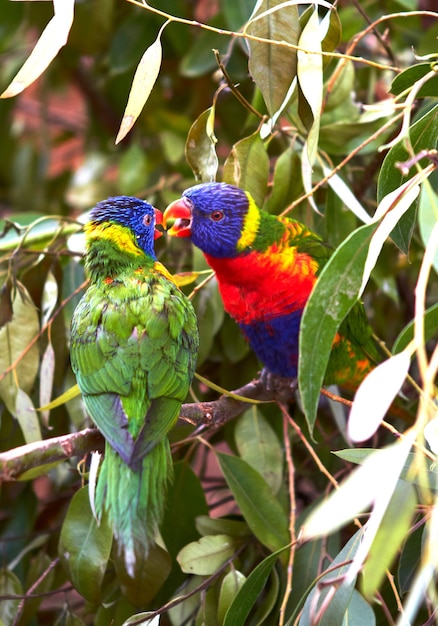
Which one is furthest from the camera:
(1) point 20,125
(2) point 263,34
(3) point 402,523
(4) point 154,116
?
(1) point 20,125

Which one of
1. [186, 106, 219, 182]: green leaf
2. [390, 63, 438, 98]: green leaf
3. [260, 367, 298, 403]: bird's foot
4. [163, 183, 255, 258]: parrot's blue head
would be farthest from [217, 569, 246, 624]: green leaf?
[390, 63, 438, 98]: green leaf

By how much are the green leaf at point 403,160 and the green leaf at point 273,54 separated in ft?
0.63

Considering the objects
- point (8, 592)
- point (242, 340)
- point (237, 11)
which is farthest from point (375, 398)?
point (237, 11)

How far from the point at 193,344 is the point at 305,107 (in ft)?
1.39

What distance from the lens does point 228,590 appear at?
132 centimetres

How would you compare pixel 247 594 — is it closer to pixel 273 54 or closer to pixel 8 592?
pixel 8 592

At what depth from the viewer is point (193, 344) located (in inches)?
49.6

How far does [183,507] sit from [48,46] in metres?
0.97

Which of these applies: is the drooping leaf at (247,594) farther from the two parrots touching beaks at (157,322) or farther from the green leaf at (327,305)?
the green leaf at (327,305)

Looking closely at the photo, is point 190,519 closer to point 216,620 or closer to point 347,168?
point 216,620

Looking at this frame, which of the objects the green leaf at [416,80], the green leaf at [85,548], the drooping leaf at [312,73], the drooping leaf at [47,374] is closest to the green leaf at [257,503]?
the green leaf at [85,548]

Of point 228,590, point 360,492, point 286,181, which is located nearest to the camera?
point 360,492

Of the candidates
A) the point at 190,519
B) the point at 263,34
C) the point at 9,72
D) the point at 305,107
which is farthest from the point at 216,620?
the point at 9,72

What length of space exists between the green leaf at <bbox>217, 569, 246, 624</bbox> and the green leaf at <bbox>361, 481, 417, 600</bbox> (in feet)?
2.01
